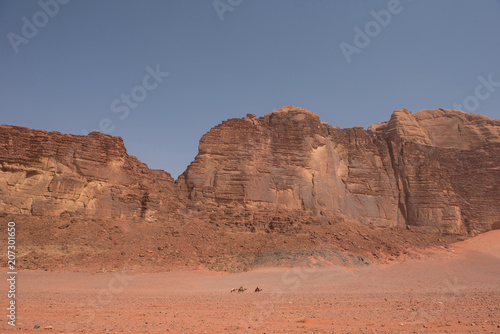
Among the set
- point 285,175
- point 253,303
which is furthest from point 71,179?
point 253,303

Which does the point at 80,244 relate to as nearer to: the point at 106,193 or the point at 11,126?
the point at 106,193

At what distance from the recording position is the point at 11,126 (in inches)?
1034

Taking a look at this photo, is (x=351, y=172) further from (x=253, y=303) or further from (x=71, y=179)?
(x=253, y=303)

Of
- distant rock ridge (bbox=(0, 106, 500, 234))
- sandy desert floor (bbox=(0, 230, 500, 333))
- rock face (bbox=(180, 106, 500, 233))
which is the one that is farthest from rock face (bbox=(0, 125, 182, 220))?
sandy desert floor (bbox=(0, 230, 500, 333))

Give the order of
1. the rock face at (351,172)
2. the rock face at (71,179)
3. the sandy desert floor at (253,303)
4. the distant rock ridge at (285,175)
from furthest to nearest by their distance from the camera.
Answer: the rock face at (351,172) < the distant rock ridge at (285,175) < the rock face at (71,179) < the sandy desert floor at (253,303)

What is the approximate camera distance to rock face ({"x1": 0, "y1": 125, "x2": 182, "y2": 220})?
81.6 feet

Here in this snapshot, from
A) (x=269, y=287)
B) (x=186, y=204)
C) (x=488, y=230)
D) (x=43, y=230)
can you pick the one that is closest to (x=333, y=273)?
(x=269, y=287)

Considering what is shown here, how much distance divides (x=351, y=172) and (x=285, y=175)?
8.16 metres

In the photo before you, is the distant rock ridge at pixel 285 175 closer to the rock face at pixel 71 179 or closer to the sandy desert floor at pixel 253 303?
the rock face at pixel 71 179

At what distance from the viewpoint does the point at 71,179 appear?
85.6ft

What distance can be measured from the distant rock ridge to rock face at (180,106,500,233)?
103 millimetres

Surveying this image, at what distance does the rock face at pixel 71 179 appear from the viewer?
24875 mm

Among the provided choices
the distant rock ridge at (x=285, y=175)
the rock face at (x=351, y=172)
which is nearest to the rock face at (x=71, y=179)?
the distant rock ridge at (x=285, y=175)

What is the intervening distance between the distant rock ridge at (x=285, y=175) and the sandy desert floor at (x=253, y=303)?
8140 millimetres
